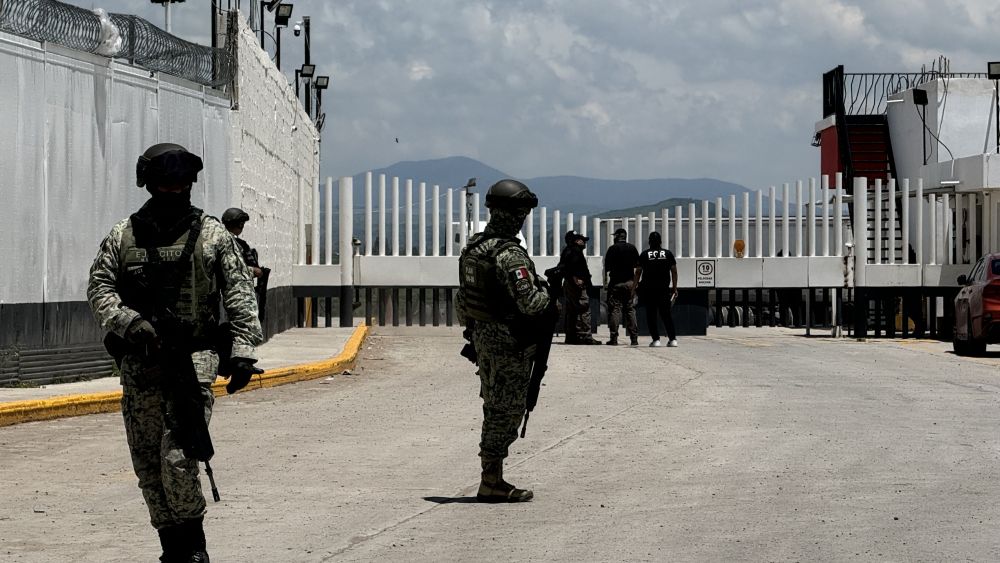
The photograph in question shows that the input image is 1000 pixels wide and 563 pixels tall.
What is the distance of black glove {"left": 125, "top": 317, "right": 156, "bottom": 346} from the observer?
20.6 ft

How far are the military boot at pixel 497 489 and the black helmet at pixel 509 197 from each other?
1.44 metres

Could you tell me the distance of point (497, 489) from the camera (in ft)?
29.4

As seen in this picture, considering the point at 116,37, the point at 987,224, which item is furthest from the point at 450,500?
the point at 987,224

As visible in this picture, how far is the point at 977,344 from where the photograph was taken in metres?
23.1

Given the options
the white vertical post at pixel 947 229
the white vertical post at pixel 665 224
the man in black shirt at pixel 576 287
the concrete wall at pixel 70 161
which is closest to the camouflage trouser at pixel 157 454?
the concrete wall at pixel 70 161

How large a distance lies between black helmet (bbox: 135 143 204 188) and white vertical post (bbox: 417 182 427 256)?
2304cm

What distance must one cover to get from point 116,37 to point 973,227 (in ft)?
63.6

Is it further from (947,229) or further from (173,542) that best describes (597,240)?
(173,542)

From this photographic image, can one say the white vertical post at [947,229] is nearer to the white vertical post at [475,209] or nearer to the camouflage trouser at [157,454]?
the white vertical post at [475,209]

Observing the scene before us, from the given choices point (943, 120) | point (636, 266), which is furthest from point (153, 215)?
point (943, 120)

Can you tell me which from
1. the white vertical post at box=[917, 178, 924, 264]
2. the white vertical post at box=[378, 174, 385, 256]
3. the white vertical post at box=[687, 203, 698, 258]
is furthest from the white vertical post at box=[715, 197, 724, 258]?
the white vertical post at box=[378, 174, 385, 256]

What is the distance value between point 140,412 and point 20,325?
382 inches

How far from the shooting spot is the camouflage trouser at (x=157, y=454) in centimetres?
643

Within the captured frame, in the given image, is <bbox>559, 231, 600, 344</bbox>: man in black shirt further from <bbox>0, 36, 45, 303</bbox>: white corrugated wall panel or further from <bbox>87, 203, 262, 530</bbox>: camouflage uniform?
<bbox>87, 203, 262, 530</bbox>: camouflage uniform
